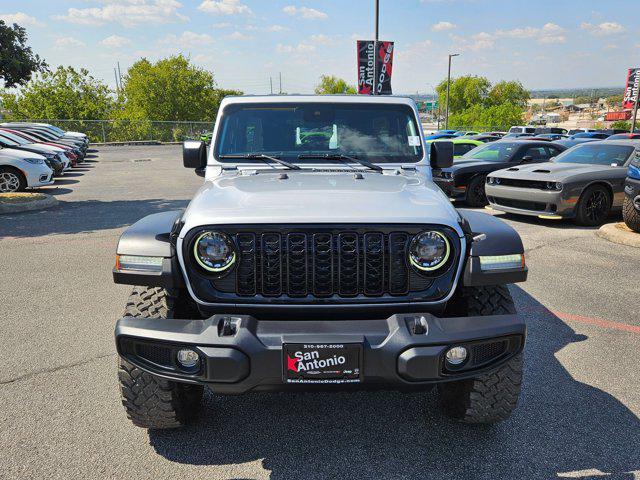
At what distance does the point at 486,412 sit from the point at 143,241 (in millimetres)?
2041

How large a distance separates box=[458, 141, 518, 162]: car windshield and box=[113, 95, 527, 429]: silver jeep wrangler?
912 centimetres

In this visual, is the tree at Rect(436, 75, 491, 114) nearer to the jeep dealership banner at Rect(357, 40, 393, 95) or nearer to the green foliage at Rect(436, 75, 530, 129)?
the green foliage at Rect(436, 75, 530, 129)

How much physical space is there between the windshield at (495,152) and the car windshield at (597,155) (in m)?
1.21

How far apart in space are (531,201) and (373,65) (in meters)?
15.0

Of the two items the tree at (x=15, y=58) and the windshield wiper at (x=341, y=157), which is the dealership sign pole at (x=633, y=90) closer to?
the tree at (x=15, y=58)

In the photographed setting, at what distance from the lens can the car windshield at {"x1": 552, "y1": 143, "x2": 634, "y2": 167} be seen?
995 centimetres

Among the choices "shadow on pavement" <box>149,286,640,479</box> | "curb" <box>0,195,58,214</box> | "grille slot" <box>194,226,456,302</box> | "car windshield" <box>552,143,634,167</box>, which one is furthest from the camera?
"curb" <box>0,195,58,214</box>

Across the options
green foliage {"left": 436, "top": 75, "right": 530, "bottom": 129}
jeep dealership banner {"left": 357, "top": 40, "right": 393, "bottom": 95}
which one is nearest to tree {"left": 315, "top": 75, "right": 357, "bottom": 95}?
green foliage {"left": 436, "top": 75, "right": 530, "bottom": 129}

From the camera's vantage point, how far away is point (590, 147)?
10609 millimetres

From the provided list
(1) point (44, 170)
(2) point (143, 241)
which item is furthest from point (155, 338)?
(1) point (44, 170)

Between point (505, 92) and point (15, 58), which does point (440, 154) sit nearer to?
point (15, 58)

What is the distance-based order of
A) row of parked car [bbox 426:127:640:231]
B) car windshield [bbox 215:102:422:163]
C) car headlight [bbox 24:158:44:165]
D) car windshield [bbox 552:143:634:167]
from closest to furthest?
car windshield [bbox 215:102:422:163] → row of parked car [bbox 426:127:640:231] → car windshield [bbox 552:143:634:167] → car headlight [bbox 24:158:44:165]

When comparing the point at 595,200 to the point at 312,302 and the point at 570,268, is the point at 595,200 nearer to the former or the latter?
the point at 570,268

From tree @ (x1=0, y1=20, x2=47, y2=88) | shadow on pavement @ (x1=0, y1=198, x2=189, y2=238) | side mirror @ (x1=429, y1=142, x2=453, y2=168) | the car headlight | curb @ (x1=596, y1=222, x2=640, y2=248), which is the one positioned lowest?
shadow on pavement @ (x1=0, y1=198, x2=189, y2=238)
